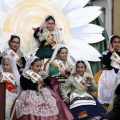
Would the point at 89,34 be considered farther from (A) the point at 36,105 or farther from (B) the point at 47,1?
(A) the point at 36,105

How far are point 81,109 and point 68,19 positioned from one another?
2758mm

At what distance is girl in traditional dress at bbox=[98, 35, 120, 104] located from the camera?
8.52 m

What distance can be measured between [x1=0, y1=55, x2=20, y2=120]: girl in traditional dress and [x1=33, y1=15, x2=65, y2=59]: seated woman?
2.82ft

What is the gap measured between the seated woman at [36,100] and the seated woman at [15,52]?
66cm

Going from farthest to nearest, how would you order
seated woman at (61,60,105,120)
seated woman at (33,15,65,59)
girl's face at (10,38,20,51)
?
seated woman at (33,15,65,59) → girl's face at (10,38,20,51) → seated woman at (61,60,105,120)

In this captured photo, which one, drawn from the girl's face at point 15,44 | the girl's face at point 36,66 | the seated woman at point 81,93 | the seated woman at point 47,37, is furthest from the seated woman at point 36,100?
the seated woman at point 47,37

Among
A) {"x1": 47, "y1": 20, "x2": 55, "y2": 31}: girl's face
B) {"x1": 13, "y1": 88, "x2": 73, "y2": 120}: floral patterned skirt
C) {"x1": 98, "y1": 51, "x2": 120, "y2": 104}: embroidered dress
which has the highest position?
{"x1": 47, "y1": 20, "x2": 55, "y2": 31}: girl's face

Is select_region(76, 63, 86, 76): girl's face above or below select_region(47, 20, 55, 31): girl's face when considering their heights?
below

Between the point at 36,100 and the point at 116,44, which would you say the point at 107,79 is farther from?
the point at 36,100

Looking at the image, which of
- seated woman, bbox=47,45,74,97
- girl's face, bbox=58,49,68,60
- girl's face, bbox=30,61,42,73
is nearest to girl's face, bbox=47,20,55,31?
seated woman, bbox=47,45,74,97

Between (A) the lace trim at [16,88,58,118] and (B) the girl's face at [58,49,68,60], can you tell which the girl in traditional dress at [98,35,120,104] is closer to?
(B) the girl's face at [58,49,68,60]

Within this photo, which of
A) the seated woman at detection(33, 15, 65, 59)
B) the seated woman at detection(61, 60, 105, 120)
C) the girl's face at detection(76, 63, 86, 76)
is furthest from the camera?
the seated woman at detection(33, 15, 65, 59)

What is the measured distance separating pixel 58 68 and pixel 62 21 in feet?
6.15

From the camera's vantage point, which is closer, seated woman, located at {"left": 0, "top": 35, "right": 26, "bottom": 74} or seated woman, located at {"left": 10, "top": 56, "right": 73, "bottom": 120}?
seated woman, located at {"left": 10, "top": 56, "right": 73, "bottom": 120}
